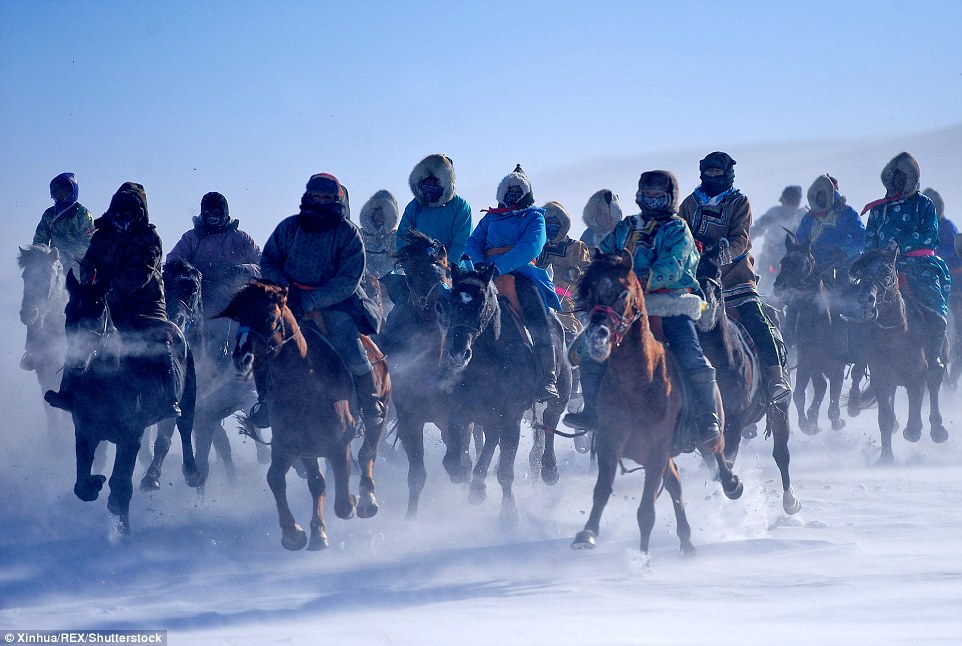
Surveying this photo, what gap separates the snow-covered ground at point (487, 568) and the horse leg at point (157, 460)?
0.20m

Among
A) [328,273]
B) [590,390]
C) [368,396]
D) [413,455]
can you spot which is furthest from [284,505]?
[590,390]

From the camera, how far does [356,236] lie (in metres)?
9.92

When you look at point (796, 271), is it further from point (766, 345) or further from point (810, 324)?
point (766, 345)

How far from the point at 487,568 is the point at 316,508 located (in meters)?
1.43

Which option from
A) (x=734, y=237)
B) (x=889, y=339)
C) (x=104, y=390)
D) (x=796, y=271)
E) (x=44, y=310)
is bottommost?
(x=889, y=339)

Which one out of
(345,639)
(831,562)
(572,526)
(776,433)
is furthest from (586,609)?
(776,433)

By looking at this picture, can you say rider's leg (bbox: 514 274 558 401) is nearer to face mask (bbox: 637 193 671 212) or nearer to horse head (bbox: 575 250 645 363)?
face mask (bbox: 637 193 671 212)

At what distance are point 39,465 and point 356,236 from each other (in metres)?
5.85

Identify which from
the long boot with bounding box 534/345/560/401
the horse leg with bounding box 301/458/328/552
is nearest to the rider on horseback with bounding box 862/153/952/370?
the long boot with bounding box 534/345/560/401

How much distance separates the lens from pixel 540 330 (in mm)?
11547

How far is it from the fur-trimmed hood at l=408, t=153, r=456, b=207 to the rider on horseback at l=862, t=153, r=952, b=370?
5.73 meters

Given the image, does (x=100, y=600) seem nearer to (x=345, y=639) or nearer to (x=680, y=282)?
(x=345, y=639)

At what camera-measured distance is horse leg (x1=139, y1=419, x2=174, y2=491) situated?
38.5 feet

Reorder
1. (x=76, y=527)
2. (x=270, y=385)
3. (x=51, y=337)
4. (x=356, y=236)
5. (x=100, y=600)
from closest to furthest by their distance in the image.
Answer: (x=100, y=600) < (x=270, y=385) < (x=356, y=236) < (x=76, y=527) < (x=51, y=337)
